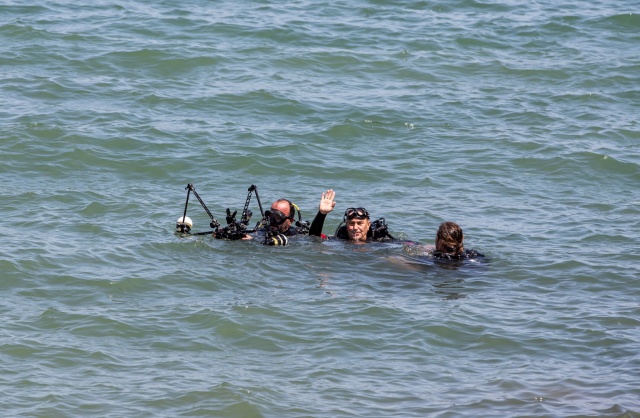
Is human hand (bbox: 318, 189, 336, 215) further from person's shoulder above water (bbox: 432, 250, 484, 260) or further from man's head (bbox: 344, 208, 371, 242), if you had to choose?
person's shoulder above water (bbox: 432, 250, 484, 260)

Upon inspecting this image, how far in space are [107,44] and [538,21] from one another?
36.8 feet

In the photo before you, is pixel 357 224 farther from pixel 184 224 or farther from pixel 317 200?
pixel 184 224

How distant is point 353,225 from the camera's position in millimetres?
14305

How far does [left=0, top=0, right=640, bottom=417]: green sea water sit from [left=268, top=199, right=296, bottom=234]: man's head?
0.37 m

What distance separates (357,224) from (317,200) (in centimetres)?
231

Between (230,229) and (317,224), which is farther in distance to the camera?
(317,224)

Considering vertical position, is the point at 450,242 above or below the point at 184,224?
below

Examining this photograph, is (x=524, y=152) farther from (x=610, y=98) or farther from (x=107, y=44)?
(x=107, y=44)

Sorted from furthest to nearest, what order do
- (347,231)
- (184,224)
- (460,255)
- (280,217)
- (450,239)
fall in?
1. (347,231)
2. (280,217)
3. (184,224)
4. (460,255)
5. (450,239)

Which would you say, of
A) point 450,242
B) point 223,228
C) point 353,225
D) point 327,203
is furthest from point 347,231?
point 223,228

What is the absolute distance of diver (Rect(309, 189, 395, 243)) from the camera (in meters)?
14.2

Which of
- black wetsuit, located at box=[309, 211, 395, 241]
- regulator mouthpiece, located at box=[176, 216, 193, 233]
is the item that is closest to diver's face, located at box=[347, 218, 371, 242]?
black wetsuit, located at box=[309, 211, 395, 241]

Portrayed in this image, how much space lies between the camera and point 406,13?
27016mm

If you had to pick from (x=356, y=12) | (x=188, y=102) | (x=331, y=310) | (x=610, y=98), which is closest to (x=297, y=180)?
(x=188, y=102)
